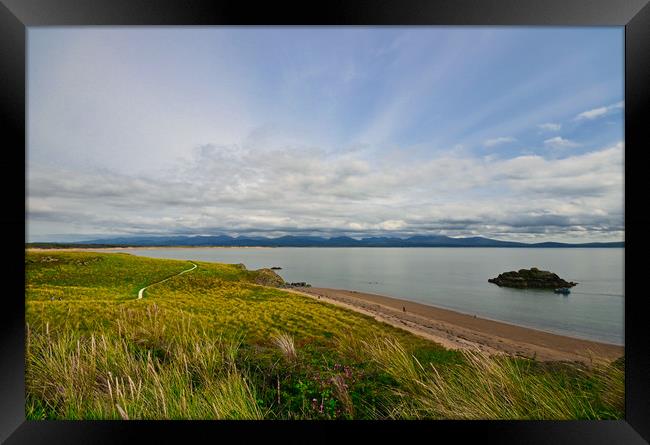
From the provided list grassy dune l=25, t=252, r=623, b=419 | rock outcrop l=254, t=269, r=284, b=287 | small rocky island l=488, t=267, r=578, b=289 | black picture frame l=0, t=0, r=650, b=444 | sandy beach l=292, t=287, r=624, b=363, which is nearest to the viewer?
black picture frame l=0, t=0, r=650, b=444

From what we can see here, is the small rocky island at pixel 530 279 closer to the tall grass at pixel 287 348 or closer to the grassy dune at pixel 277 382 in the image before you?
the grassy dune at pixel 277 382

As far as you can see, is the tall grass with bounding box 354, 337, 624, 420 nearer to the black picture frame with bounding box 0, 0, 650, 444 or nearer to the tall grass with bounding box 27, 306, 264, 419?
the black picture frame with bounding box 0, 0, 650, 444

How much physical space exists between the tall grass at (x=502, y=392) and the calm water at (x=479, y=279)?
53 cm

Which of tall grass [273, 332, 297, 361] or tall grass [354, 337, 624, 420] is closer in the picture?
tall grass [354, 337, 624, 420]

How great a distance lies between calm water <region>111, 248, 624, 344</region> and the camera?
4254 millimetres

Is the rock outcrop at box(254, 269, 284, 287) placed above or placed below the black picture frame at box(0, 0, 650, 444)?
below

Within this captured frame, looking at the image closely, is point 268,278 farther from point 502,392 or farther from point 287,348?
point 502,392

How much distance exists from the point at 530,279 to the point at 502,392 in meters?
8.09

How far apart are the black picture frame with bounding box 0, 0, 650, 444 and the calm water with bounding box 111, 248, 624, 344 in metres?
0.44

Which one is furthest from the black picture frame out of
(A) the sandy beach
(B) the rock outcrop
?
(B) the rock outcrop

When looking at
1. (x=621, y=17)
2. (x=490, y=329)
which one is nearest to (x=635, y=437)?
(x=621, y=17)

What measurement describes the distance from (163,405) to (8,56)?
2571 mm

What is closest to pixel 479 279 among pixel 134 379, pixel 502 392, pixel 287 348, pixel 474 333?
pixel 474 333

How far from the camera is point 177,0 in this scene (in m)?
1.47
